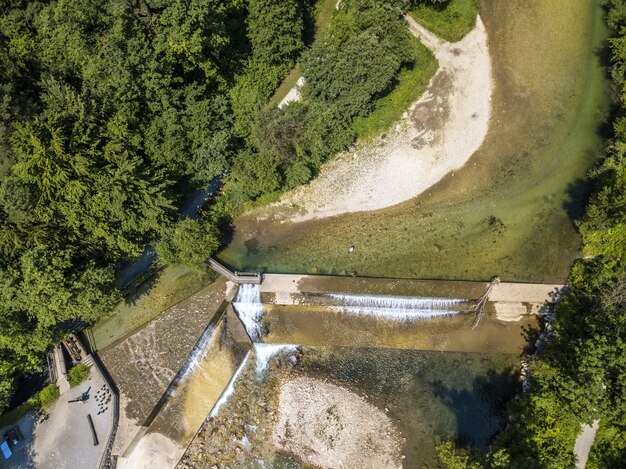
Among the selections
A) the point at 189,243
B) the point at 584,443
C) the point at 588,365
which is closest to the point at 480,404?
the point at 584,443

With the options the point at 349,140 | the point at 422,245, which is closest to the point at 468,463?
the point at 422,245

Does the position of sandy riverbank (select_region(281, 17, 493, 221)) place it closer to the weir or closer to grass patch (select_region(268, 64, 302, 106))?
the weir

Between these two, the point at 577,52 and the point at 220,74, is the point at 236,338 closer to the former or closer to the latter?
the point at 220,74

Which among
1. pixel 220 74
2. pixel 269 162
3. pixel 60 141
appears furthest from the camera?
pixel 220 74

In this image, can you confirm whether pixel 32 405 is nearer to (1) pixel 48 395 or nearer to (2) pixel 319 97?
(1) pixel 48 395

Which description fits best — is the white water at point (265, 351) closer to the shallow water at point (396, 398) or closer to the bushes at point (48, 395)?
the shallow water at point (396, 398)

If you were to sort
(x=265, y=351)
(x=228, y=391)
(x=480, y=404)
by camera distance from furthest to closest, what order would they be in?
(x=265, y=351) → (x=228, y=391) → (x=480, y=404)

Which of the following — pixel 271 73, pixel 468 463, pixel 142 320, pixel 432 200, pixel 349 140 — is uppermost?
pixel 271 73
